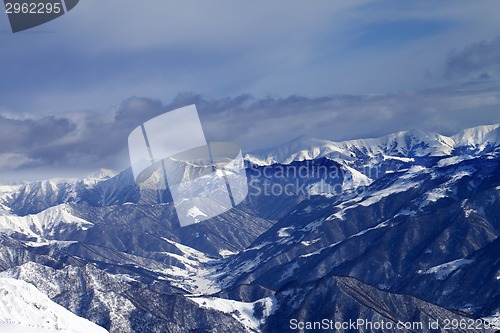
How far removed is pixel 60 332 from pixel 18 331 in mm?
8203

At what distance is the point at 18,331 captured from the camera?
156375mm

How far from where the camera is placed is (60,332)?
157000 mm
